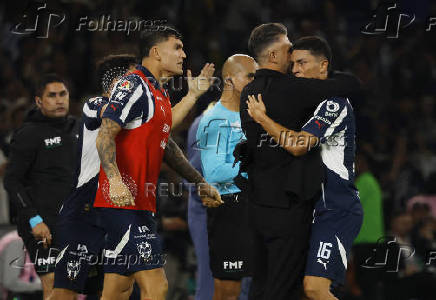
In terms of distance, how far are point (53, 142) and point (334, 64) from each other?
16.1ft

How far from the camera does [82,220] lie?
681 centimetres

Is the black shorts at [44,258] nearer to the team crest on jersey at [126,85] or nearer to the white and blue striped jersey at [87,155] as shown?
the white and blue striped jersey at [87,155]

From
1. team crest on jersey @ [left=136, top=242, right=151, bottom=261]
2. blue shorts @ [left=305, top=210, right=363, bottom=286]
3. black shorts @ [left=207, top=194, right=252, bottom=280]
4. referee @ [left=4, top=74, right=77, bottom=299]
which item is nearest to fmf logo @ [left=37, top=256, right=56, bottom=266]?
referee @ [left=4, top=74, right=77, bottom=299]

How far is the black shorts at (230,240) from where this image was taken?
24.2 feet

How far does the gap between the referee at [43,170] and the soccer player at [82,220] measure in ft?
2.00

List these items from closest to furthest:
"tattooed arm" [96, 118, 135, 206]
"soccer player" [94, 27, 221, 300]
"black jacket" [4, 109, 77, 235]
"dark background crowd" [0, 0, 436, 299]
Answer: "tattooed arm" [96, 118, 135, 206] < "soccer player" [94, 27, 221, 300] < "black jacket" [4, 109, 77, 235] < "dark background crowd" [0, 0, 436, 299]

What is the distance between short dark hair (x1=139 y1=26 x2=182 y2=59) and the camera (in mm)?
5996

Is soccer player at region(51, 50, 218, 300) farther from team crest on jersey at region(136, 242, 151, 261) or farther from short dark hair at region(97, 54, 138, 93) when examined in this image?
team crest on jersey at region(136, 242, 151, 261)

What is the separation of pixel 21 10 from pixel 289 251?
939 cm

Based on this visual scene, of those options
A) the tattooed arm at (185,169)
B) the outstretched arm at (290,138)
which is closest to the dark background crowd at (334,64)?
the tattooed arm at (185,169)

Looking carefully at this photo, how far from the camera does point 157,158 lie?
5.82 meters

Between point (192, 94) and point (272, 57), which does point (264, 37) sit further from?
point (192, 94)

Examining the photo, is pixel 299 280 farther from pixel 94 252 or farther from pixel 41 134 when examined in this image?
pixel 41 134

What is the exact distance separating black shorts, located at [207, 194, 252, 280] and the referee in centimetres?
141
